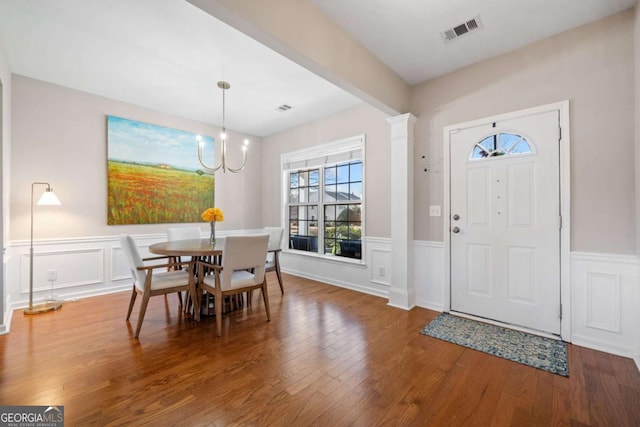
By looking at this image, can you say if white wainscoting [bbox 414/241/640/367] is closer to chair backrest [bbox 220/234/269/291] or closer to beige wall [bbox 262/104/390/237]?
beige wall [bbox 262/104/390/237]

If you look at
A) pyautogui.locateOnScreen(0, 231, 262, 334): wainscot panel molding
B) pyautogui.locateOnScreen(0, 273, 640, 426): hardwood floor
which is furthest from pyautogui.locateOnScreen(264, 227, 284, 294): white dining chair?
pyautogui.locateOnScreen(0, 231, 262, 334): wainscot panel molding

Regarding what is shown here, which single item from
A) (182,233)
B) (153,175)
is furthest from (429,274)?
(153,175)

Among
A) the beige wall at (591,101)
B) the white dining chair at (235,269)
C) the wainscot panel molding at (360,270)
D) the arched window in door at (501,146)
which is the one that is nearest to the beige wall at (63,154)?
the white dining chair at (235,269)

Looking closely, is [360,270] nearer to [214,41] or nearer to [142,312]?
[142,312]

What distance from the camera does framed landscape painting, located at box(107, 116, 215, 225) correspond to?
150 inches

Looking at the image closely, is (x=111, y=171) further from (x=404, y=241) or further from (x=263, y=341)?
(x=404, y=241)

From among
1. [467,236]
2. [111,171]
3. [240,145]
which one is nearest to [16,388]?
[111,171]

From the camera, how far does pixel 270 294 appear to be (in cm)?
371

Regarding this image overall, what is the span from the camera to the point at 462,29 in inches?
91.5

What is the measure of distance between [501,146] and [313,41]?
6.81 feet

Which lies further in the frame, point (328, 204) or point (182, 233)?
point (328, 204)

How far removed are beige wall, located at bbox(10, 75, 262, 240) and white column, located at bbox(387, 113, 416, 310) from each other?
3.66 m

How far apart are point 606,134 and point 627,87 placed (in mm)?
363

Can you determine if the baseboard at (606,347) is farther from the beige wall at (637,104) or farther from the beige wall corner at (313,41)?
the beige wall corner at (313,41)
